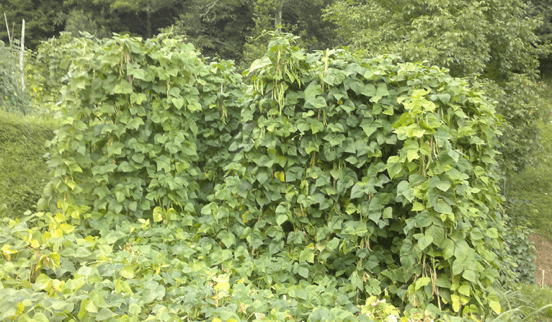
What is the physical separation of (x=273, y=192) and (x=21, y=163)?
109 inches

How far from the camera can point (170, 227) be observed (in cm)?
288

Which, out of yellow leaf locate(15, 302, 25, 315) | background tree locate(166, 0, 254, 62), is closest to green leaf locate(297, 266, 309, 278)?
yellow leaf locate(15, 302, 25, 315)

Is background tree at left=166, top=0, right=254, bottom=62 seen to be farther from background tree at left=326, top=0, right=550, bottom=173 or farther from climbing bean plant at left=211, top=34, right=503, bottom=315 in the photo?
climbing bean plant at left=211, top=34, right=503, bottom=315

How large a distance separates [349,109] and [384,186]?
61 cm

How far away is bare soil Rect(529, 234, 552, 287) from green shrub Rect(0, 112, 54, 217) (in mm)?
8300

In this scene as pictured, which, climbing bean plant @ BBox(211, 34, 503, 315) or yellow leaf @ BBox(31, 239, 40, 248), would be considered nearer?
yellow leaf @ BBox(31, 239, 40, 248)

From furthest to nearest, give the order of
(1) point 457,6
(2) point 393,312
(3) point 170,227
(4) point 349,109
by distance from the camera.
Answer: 1. (1) point 457,6
2. (3) point 170,227
3. (4) point 349,109
4. (2) point 393,312

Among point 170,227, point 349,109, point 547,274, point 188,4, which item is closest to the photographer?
point 349,109

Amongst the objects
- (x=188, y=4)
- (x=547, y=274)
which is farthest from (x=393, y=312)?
(x=188, y=4)

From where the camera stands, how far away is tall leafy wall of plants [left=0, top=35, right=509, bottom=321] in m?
2.08

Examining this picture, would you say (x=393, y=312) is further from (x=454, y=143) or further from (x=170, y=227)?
(x=170, y=227)

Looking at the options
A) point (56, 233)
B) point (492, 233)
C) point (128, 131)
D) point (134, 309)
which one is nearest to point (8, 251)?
point (56, 233)

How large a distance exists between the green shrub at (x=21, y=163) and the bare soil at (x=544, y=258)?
830 centimetres

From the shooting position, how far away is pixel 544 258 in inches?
322
